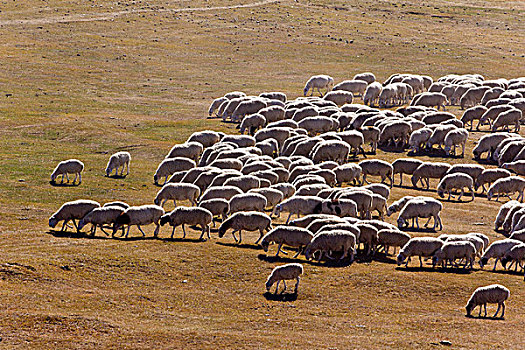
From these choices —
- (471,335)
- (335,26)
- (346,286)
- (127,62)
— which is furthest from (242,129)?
(335,26)

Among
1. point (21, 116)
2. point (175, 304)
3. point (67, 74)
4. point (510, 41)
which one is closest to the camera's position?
point (175, 304)

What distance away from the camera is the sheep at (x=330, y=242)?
73.9ft

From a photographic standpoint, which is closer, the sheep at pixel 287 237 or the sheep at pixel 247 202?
the sheep at pixel 287 237

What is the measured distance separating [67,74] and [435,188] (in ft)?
133

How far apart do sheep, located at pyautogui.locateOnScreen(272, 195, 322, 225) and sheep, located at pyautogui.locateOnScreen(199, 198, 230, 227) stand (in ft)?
6.45

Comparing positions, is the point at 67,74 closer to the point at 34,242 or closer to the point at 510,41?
the point at 34,242

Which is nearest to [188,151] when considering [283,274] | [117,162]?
[117,162]

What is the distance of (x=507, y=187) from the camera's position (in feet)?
104

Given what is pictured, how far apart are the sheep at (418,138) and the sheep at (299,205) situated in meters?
13.4

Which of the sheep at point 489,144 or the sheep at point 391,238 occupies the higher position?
the sheep at point 489,144

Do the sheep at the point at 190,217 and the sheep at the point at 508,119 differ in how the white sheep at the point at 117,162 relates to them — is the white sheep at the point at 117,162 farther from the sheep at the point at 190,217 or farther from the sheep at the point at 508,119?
the sheep at the point at 508,119

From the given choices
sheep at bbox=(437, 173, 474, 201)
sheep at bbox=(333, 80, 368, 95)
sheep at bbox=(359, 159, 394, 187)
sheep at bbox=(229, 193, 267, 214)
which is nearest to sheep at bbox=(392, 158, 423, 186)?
sheep at bbox=(359, 159, 394, 187)

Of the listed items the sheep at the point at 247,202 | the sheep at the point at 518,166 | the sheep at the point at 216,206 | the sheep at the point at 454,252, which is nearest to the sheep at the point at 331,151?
the sheep at the point at 518,166

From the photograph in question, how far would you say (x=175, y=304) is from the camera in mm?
18781
